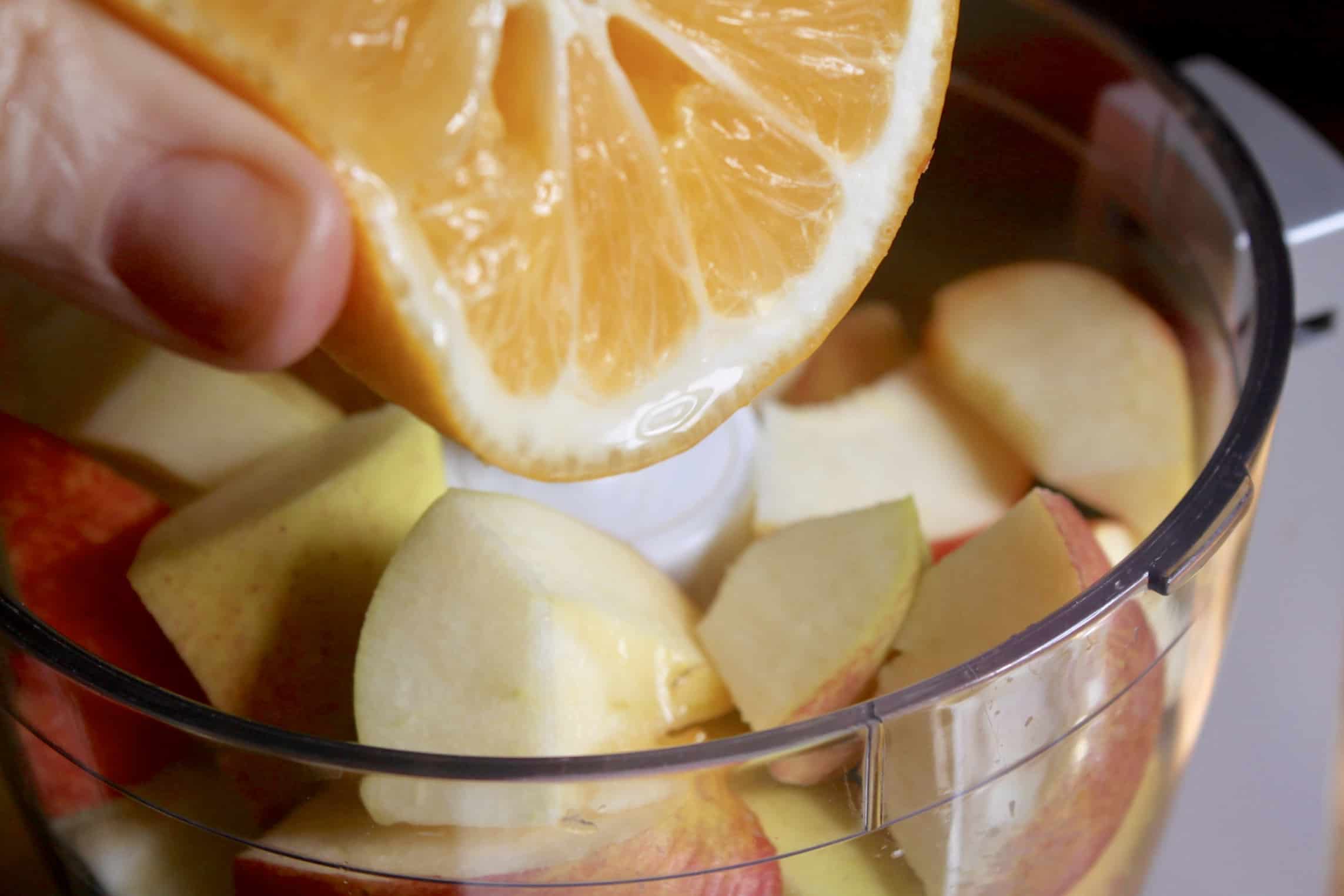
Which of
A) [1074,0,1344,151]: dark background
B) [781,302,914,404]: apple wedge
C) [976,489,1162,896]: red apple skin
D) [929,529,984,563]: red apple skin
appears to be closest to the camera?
[976,489,1162,896]: red apple skin

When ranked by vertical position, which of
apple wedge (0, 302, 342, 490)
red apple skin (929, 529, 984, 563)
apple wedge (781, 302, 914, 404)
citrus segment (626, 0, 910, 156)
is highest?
citrus segment (626, 0, 910, 156)

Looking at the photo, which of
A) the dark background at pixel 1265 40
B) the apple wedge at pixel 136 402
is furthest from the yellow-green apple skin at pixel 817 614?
the dark background at pixel 1265 40

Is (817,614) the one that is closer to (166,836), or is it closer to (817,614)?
(817,614)

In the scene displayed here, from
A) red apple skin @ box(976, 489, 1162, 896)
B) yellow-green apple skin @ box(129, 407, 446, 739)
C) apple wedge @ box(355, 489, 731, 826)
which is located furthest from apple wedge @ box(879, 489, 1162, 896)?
yellow-green apple skin @ box(129, 407, 446, 739)

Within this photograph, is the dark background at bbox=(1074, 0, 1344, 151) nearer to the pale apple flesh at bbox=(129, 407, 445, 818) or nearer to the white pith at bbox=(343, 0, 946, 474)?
the white pith at bbox=(343, 0, 946, 474)

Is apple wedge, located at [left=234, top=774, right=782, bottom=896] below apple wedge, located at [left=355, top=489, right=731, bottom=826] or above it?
below

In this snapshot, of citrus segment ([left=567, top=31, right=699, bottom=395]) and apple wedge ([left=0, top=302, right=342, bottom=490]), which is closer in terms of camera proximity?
citrus segment ([left=567, top=31, right=699, bottom=395])

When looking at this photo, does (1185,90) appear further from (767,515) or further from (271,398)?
(271,398)

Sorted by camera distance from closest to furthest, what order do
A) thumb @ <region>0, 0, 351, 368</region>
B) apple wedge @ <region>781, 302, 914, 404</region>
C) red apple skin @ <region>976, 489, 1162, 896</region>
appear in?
1. thumb @ <region>0, 0, 351, 368</region>
2. red apple skin @ <region>976, 489, 1162, 896</region>
3. apple wedge @ <region>781, 302, 914, 404</region>
